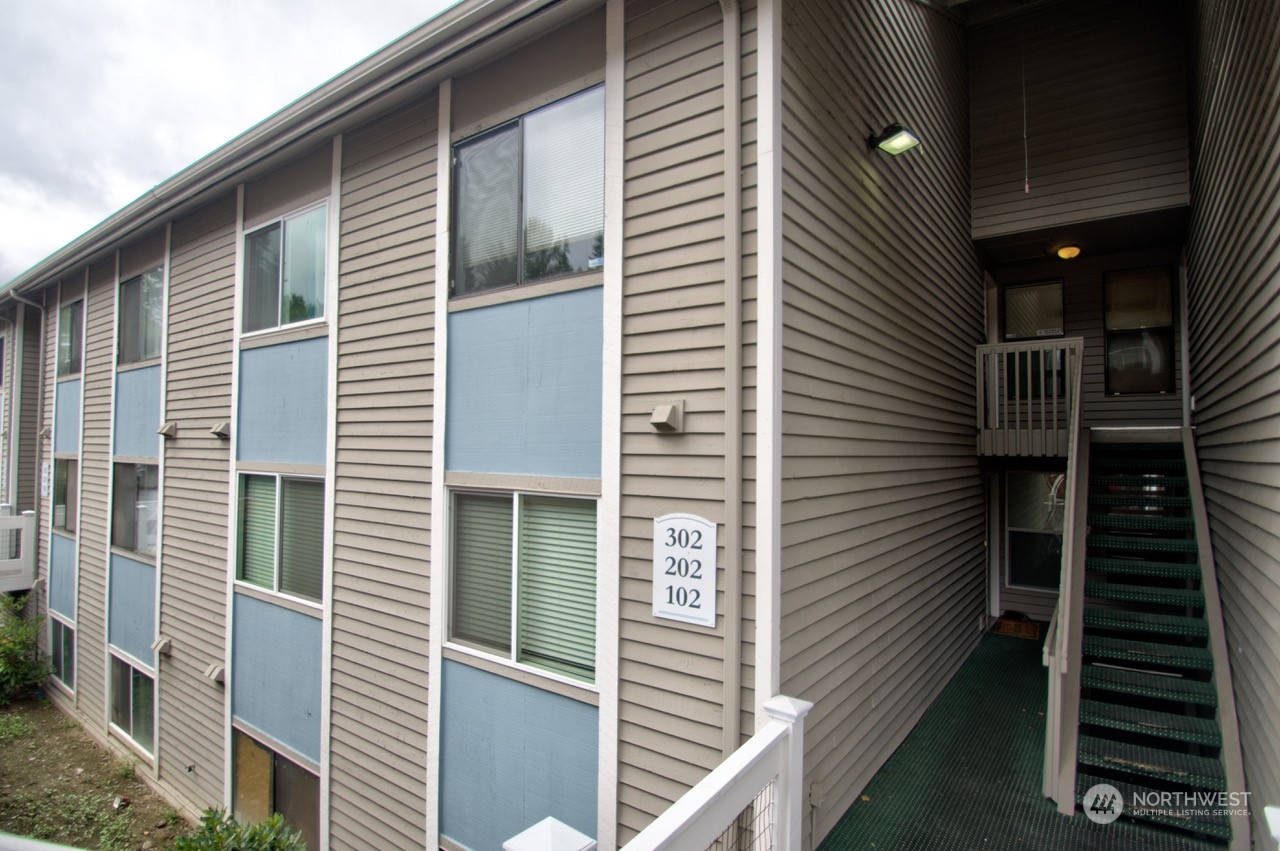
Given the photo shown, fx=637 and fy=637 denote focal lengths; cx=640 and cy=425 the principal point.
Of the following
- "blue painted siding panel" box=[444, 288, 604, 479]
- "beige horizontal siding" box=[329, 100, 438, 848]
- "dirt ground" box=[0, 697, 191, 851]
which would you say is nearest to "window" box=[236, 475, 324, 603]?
→ "beige horizontal siding" box=[329, 100, 438, 848]

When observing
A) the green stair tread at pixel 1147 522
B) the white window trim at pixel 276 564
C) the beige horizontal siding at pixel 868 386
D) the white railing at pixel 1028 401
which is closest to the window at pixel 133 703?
the white window trim at pixel 276 564

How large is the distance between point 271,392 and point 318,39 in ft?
Result: 91.1

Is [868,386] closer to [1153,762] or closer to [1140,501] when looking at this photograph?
[1153,762]

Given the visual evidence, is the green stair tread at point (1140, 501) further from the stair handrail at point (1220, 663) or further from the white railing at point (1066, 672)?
the white railing at point (1066, 672)

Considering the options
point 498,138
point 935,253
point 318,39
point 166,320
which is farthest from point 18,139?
point 318,39

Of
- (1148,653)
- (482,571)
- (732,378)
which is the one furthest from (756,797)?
(1148,653)

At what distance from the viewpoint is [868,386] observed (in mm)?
4250

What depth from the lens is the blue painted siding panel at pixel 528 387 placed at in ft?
12.3

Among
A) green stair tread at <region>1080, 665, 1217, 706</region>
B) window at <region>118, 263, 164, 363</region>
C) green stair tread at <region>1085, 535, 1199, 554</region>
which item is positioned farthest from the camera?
window at <region>118, 263, 164, 363</region>

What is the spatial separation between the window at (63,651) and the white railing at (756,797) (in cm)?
1129

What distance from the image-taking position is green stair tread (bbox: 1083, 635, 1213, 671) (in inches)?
163

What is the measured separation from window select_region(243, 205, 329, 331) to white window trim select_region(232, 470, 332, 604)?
1.43 metres

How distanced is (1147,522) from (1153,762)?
2.04 m

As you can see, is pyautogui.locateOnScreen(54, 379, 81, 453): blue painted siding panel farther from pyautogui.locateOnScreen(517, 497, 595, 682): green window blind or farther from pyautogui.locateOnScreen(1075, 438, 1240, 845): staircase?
pyautogui.locateOnScreen(1075, 438, 1240, 845): staircase
